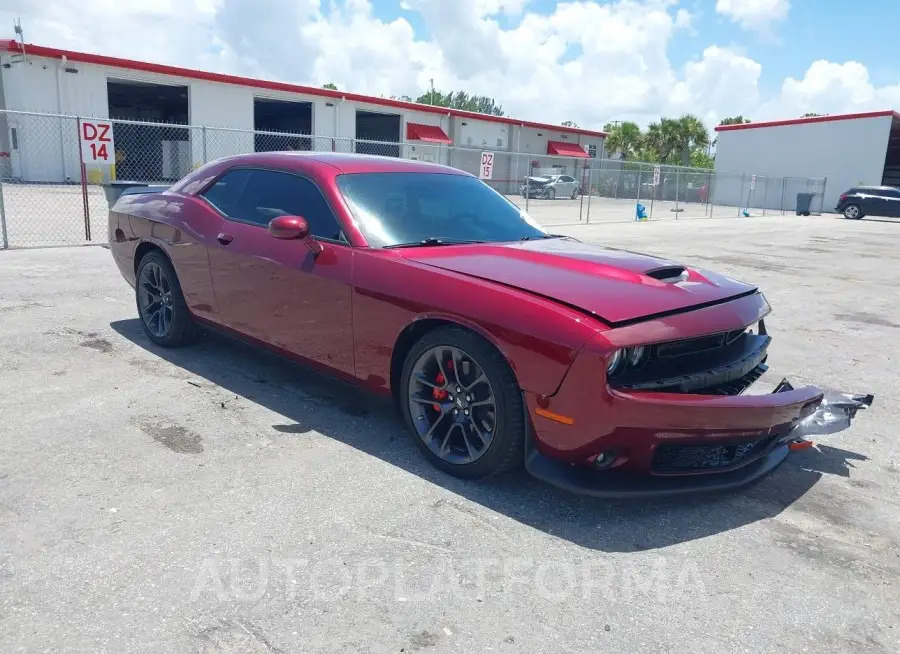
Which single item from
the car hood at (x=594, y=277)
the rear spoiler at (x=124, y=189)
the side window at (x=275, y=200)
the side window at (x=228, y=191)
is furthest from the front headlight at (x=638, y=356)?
the rear spoiler at (x=124, y=189)

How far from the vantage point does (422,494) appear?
3.36 meters

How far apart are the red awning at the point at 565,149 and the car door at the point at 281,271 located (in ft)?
142

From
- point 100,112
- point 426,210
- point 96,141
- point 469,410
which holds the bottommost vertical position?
point 469,410

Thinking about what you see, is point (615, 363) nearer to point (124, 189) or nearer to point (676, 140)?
point (124, 189)

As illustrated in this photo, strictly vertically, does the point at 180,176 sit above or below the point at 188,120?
below

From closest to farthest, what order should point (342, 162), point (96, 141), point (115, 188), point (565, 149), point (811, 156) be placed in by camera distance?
1. point (342, 162)
2. point (115, 188)
3. point (96, 141)
4. point (811, 156)
5. point (565, 149)

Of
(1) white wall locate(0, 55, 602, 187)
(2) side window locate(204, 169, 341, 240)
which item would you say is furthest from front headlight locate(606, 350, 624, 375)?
(1) white wall locate(0, 55, 602, 187)

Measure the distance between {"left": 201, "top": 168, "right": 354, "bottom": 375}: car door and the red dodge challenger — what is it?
1 cm

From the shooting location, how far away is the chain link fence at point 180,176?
45.7 feet

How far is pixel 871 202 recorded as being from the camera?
3109 cm

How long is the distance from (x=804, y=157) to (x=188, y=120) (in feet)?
103

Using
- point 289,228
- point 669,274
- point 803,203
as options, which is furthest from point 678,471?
point 803,203

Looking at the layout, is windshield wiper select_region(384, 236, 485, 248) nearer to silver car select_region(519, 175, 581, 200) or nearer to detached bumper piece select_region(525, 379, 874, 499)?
detached bumper piece select_region(525, 379, 874, 499)

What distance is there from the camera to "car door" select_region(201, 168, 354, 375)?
400 centimetres
